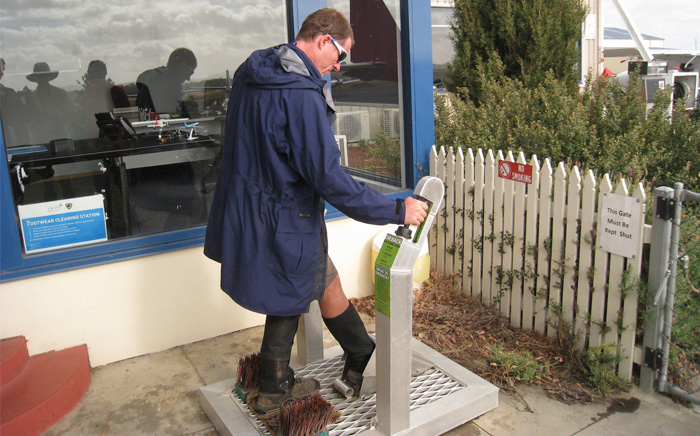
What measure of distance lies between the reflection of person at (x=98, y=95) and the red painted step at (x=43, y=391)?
152 cm

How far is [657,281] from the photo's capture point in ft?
10.2

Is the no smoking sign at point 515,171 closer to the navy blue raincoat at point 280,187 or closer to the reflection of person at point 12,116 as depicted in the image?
the navy blue raincoat at point 280,187

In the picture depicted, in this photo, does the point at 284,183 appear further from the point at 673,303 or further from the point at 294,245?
the point at 673,303

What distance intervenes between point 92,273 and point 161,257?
0.43 meters

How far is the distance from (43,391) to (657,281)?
3426 millimetres

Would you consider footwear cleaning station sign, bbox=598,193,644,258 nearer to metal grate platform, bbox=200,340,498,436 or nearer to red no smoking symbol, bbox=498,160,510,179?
red no smoking symbol, bbox=498,160,510,179

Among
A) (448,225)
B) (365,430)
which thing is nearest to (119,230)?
(365,430)

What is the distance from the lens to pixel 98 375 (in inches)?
144

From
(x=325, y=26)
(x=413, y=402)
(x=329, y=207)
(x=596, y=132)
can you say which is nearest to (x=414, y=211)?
(x=325, y=26)

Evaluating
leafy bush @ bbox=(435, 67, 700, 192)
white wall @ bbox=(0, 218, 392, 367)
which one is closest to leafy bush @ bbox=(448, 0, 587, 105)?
leafy bush @ bbox=(435, 67, 700, 192)

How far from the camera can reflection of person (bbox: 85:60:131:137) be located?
3979 mm

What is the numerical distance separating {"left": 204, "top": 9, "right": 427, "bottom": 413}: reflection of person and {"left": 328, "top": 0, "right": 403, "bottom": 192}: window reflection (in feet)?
6.58

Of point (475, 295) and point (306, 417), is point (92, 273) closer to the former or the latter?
point (306, 417)

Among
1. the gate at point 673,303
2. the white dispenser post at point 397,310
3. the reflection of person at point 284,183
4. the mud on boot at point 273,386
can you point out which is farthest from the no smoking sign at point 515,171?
the mud on boot at point 273,386
